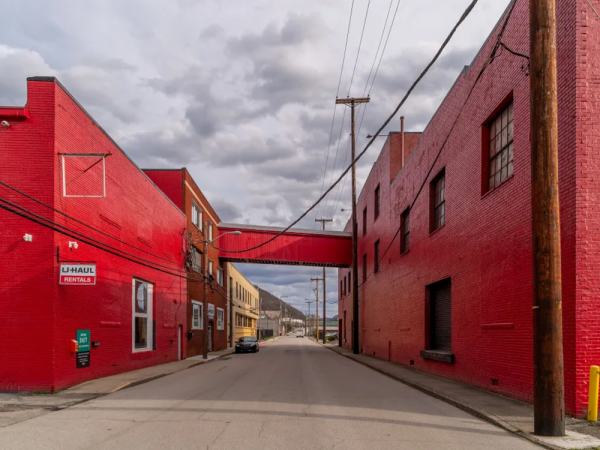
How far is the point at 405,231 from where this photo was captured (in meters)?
25.0

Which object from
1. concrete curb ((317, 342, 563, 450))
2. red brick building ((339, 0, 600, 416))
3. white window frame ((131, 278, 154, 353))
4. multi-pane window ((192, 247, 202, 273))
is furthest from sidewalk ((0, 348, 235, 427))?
multi-pane window ((192, 247, 202, 273))

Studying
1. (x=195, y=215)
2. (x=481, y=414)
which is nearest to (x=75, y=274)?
(x=481, y=414)

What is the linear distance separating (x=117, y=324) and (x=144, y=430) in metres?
11.1

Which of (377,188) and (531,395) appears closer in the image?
(531,395)

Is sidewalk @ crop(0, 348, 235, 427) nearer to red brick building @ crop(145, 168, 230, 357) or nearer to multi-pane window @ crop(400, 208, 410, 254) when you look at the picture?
multi-pane window @ crop(400, 208, 410, 254)

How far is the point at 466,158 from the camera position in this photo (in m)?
16.0

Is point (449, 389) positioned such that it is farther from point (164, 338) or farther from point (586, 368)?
point (164, 338)

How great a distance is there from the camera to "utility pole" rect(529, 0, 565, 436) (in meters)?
7.67

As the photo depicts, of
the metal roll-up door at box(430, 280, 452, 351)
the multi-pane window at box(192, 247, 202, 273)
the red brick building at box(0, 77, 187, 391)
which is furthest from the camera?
the multi-pane window at box(192, 247, 202, 273)

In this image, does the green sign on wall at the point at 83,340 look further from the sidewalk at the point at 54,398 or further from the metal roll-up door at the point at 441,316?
the metal roll-up door at the point at 441,316

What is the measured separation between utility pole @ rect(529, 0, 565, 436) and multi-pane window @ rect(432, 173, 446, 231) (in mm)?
10640

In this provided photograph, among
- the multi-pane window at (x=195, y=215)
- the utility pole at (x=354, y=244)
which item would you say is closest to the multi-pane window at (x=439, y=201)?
the utility pole at (x=354, y=244)

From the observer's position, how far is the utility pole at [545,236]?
7.67 meters

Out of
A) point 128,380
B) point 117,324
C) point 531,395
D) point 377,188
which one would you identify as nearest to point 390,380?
point 531,395
